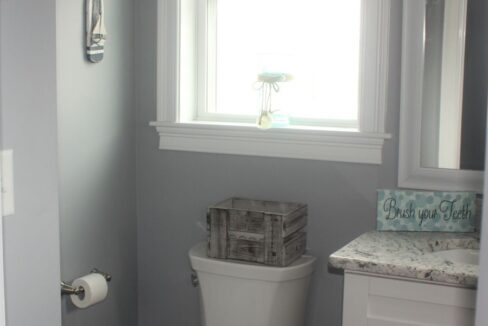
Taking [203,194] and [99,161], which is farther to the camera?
[203,194]

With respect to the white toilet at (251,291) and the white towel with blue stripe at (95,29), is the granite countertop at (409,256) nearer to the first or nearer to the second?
the white toilet at (251,291)

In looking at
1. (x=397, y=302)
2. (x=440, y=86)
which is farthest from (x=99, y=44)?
(x=397, y=302)

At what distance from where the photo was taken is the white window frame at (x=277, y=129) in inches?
90.0

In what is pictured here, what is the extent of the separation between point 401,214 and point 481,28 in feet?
1.98

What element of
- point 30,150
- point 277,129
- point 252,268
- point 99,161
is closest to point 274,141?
point 277,129

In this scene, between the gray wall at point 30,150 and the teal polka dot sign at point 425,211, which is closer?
the gray wall at point 30,150

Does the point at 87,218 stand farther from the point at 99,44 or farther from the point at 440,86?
the point at 440,86

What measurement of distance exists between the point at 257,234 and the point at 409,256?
521 millimetres

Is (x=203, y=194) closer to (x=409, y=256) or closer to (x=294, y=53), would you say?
(x=294, y=53)

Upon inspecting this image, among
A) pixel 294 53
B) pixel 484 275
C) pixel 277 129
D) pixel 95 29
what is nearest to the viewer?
pixel 484 275

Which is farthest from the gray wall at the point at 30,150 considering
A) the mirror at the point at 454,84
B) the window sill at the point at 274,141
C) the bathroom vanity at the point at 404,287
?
the mirror at the point at 454,84

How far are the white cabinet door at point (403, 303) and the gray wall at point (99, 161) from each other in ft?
3.08

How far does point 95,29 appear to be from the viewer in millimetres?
2322

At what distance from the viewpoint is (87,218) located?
94.5 inches
